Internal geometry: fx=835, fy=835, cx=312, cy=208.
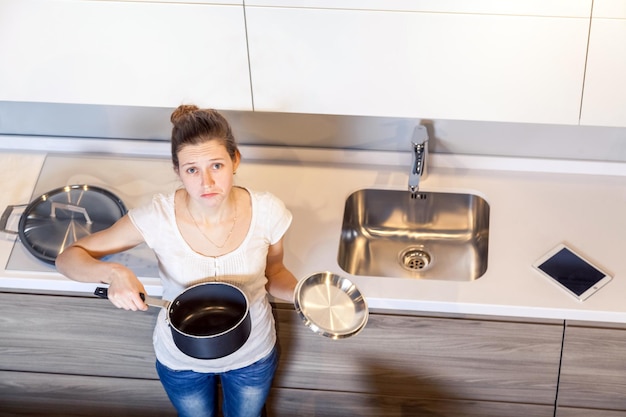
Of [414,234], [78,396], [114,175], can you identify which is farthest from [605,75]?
[78,396]

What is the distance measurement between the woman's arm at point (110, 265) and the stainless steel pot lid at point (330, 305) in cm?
35

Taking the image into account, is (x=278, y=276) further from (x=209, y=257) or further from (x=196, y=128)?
(x=196, y=128)

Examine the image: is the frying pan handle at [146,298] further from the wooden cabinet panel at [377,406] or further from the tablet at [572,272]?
the tablet at [572,272]

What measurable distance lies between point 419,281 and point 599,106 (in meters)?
0.60

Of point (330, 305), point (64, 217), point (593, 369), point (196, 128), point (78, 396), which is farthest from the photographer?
point (78, 396)

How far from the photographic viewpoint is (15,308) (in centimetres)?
220

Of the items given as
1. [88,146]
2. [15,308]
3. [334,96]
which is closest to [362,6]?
[334,96]

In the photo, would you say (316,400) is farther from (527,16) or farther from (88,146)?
(527,16)

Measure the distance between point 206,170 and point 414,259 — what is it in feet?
2.62

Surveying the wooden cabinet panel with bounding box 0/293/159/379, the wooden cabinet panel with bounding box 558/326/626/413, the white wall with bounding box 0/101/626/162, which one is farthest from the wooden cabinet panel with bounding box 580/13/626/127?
the wooden cabinet panel with bounding box 0/293/159/379

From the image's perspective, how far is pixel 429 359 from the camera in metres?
2.17

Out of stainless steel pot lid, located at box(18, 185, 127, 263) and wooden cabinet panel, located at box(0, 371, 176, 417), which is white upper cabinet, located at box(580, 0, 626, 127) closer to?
stainless steel pot lid, located at box(18, 185, 127, 263)

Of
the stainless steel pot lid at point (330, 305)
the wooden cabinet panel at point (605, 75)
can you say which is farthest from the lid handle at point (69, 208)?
the wooden cabinet panel at point (605, 75)

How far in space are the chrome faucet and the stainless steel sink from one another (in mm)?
106
